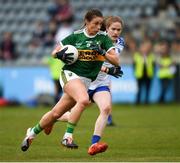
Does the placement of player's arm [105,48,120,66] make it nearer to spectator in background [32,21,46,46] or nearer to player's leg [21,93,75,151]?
player's leg [21,93,75,151]

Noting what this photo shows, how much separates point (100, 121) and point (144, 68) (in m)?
14.9

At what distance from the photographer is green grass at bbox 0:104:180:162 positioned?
1147cm

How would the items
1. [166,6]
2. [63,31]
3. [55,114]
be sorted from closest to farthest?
1. [55,114]
2. [63,31]
3. [166,6]

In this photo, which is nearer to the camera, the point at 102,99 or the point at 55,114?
the point at 55,114

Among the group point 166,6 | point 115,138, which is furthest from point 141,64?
point 115,138

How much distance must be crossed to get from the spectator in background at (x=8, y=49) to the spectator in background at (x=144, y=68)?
196 inches

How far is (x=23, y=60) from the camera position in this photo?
2895 cm

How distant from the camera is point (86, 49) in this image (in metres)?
12.0

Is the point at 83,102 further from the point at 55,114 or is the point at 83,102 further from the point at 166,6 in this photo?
the point at 166,6

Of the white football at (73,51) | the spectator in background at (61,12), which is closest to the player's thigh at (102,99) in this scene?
the white football at (73,51)

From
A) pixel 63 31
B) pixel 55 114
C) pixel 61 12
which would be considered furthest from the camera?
pixel 61 12

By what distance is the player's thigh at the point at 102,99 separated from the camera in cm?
1214

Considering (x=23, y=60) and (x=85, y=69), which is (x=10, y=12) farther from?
(x=85, y=69)

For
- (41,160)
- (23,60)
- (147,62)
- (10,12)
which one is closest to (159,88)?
(147,62)
